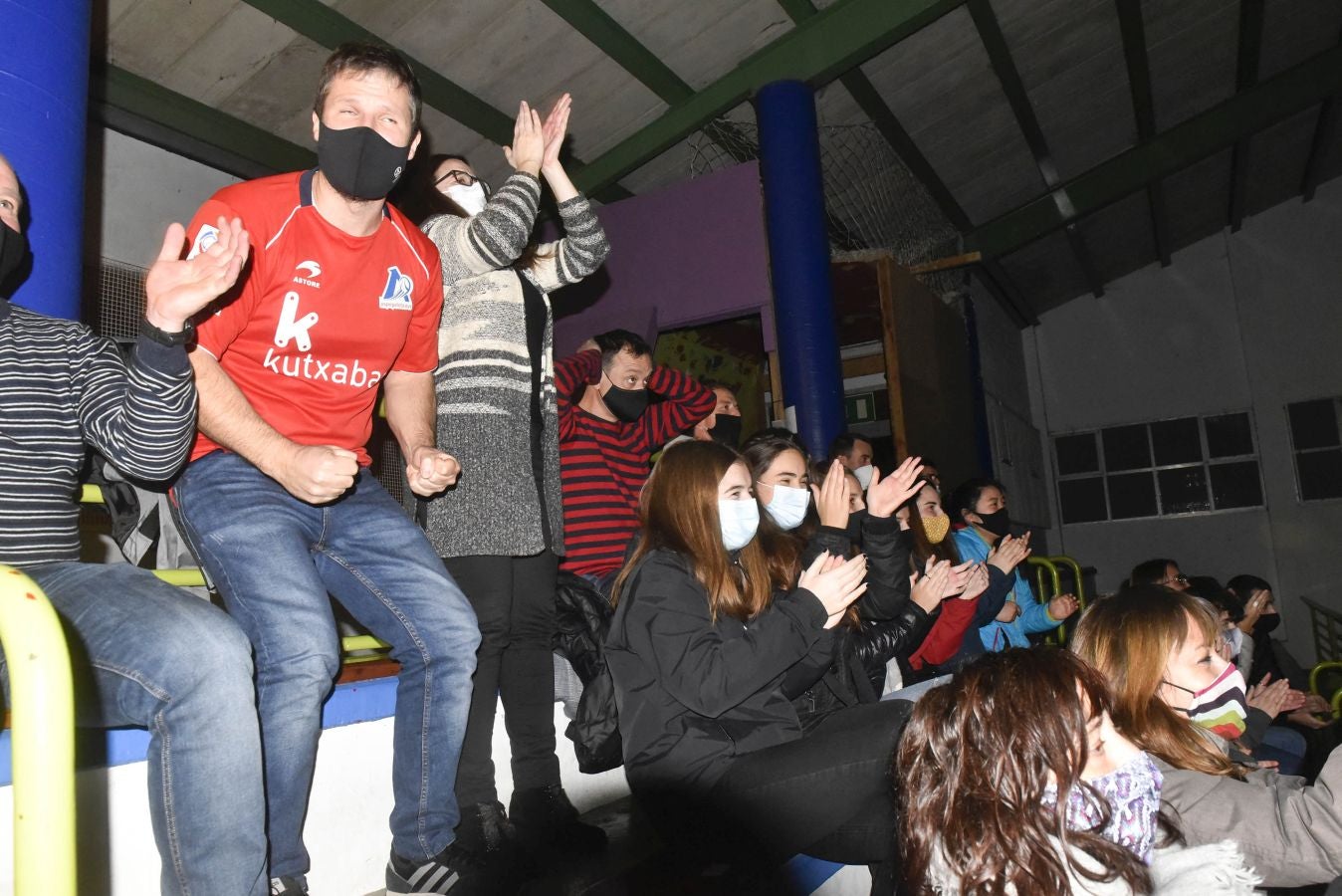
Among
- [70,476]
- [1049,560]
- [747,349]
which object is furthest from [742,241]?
[70,476]

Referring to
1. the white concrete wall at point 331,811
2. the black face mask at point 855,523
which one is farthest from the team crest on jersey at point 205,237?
the black face mask at point 855,523

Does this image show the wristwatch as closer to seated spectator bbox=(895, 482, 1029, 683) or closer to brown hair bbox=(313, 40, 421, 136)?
brown hair bbox=(313, 40, 421, 136)

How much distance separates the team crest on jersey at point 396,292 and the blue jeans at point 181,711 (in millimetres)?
767

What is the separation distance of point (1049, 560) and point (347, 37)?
14.6ft

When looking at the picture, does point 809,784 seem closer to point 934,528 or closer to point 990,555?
point 934,528

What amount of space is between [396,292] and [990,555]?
8.32 feet

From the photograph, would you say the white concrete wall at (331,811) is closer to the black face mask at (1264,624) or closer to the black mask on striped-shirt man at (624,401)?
the black mask on striped-shirt man at (624,401)

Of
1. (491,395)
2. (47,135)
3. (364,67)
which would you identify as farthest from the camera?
(491,395)

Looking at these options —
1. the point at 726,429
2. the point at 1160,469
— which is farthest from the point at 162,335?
the point at 1160,469

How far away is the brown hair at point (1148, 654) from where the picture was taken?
66.4 inches

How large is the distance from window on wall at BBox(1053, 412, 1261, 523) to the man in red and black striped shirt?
1086 centimetres

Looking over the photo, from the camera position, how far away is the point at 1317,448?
1163 centimetres

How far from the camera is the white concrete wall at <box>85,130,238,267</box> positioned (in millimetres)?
4270

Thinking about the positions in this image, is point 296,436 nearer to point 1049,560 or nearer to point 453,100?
point 453,100
